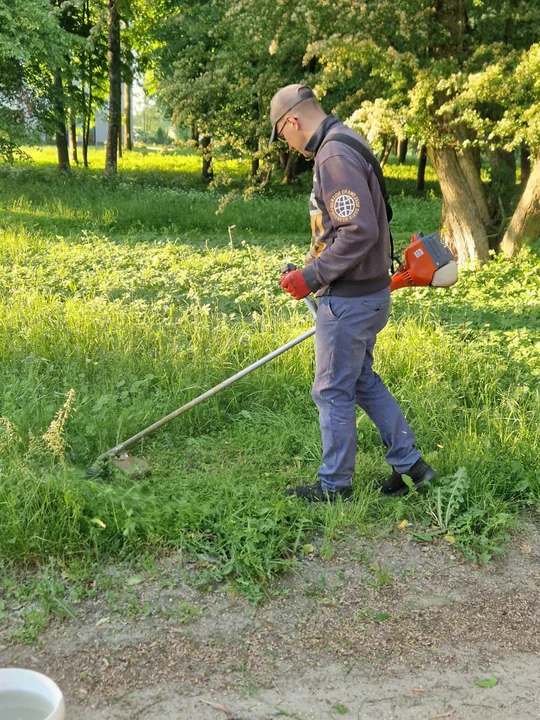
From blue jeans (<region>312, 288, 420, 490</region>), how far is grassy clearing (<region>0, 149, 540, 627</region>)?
23 cm

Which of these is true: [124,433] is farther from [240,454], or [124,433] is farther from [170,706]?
[170,706]

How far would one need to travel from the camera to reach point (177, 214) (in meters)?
12.5

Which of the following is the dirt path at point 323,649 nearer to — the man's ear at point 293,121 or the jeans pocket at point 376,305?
the jeans pocket at point 376,305

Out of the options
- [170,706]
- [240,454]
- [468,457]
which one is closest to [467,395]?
[468,457]

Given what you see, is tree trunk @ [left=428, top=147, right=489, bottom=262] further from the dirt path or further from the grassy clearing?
the dirt path

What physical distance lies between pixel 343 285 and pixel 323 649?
5.20ft

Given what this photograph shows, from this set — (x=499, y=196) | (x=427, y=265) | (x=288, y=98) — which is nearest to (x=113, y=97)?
(x=499, y=196)

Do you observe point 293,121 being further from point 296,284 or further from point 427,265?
point 427,265

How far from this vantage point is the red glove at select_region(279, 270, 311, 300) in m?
3.37

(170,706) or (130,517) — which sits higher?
(130,517)

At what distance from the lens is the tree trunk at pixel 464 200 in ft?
29.3

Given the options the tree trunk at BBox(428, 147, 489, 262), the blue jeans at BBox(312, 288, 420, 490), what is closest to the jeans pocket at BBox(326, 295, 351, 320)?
the blue jeans at BBox(312, 288, 420, 490)

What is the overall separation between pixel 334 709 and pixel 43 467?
6.72 ft

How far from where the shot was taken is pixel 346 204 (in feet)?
10.4
